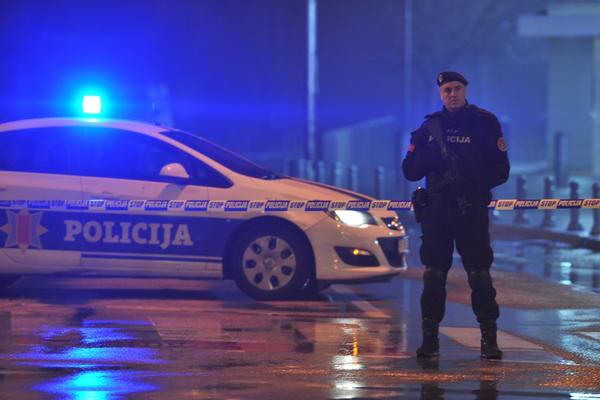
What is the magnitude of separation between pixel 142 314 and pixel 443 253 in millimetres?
2850

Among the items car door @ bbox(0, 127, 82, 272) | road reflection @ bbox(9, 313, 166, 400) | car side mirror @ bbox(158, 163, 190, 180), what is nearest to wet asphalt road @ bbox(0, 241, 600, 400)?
road reflection @ bbox(9, 313, 166, 400)

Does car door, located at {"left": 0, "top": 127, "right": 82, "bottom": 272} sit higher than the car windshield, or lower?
lower

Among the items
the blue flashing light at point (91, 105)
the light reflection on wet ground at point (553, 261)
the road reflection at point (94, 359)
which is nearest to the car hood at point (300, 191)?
the road reflection at point (94, 359)

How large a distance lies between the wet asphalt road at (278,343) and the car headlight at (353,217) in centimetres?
62

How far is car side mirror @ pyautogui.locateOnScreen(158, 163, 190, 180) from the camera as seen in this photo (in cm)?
1120

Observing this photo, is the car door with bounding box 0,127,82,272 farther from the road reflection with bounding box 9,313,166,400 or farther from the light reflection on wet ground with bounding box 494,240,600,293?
the light reflection on wet ground with bounding box 494,240,600,293

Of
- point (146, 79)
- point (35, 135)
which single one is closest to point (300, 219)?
point (35, 135)

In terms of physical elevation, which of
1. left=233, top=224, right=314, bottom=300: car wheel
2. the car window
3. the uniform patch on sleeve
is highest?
the car window

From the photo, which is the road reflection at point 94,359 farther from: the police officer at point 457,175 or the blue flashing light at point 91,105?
the blue flashing light at point 91,105

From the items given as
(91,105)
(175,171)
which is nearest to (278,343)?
(175,171)

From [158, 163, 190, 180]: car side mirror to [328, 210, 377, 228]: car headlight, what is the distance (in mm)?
1208

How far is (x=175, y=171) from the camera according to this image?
11211 mm

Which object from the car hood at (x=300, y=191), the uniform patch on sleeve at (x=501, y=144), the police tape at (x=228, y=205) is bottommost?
the police tape at (x=228, y=205)

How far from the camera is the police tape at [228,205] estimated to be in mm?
11133
